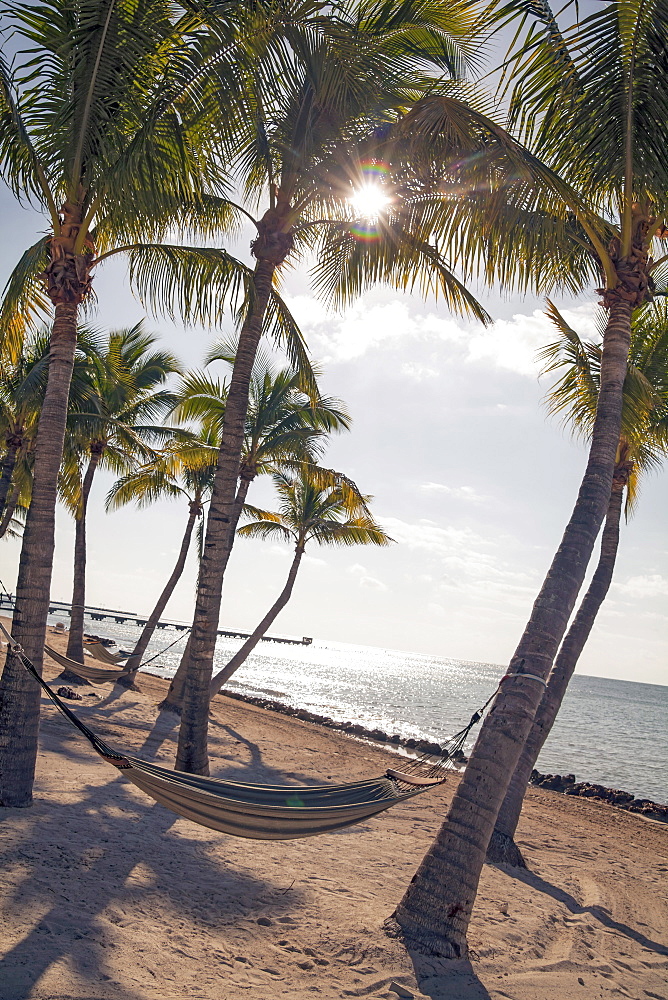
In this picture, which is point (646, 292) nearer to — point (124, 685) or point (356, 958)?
point (356, 958)

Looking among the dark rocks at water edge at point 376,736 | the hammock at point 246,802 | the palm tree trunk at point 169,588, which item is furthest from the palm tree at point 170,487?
the hammock at point 246,802

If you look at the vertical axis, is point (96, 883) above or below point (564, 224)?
below

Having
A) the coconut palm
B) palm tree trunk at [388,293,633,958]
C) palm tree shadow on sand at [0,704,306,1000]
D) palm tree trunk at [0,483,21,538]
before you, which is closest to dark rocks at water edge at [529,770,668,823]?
Answer: palm tree shadow on sand at [0,704,306,1000]

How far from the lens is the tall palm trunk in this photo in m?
13.6

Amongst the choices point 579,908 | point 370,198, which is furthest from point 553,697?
point 370,198

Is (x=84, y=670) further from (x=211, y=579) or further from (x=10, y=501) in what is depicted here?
(x=10, y=501)

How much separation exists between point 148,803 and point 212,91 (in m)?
6.02

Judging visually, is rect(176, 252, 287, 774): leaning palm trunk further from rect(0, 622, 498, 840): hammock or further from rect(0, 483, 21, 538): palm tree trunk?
rect(0, 483, 21, 538): palm tree trunk

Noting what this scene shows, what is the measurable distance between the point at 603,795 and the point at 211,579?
10895 mm

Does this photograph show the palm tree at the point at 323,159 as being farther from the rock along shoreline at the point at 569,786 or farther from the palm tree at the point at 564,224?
the rock along shoreline at the point at 569,786

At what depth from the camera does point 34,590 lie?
16.6ft

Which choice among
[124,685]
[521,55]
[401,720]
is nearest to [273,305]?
[521,55]

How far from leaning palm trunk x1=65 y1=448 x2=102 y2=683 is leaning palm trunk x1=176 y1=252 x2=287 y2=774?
800 cm

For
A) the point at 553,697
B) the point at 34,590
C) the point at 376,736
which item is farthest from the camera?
the point at 376,736
